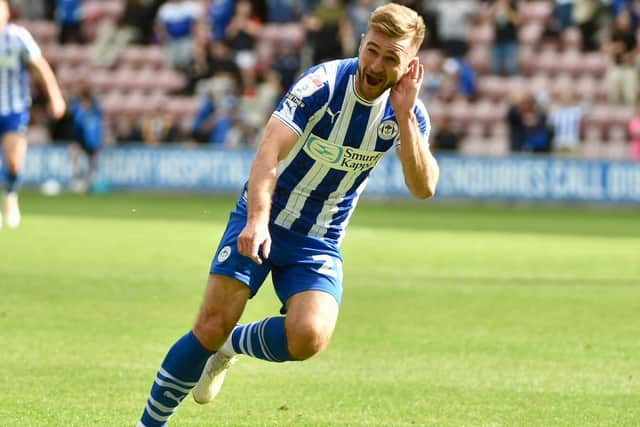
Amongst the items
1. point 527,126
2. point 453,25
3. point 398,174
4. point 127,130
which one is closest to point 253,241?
point 398,174

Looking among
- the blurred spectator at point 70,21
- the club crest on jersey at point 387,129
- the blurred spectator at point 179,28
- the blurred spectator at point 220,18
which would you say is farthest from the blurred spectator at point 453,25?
the club crest on jersey at point 387,129

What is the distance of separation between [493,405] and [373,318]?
3372 millimetres

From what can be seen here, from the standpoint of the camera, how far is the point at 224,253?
5.75 m

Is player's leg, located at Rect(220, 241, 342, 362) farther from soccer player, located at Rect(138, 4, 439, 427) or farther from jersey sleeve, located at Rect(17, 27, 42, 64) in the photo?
jersey sleeve, located at Rect(17, 27, 42, 64)

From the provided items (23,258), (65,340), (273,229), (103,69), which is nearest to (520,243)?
(23,258)

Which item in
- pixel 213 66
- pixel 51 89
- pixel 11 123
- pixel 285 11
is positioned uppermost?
pixel 51 89

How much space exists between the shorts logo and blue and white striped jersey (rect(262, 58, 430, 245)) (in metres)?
0.35

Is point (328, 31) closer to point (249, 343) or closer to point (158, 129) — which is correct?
point (158, 129)

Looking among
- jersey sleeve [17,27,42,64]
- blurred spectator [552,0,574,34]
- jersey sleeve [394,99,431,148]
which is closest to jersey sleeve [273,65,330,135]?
jersey sleeve [394,99,431,148]

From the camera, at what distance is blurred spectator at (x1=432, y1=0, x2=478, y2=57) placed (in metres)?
28.0

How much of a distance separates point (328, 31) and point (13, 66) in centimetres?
1216

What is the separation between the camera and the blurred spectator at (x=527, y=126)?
25719mm

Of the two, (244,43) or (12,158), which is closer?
(12,158)

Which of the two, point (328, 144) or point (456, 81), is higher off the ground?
point (328, 144)
